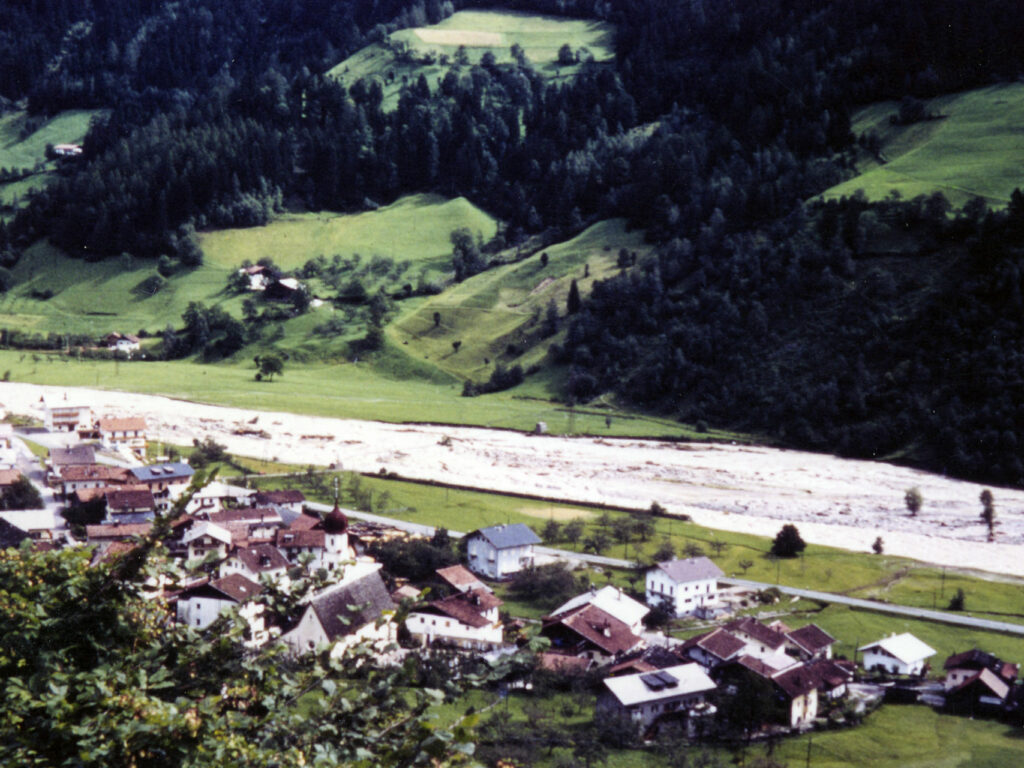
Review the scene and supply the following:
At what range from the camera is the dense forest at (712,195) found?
279ft

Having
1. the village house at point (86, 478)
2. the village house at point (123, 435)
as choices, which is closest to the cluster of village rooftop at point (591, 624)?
the village house at point (86, 478)

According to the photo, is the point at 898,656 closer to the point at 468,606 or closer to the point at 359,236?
the point at 468,606

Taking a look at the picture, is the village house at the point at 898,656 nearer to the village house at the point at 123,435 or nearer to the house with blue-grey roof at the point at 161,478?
the house with blue-grey roof at the point at 161,478

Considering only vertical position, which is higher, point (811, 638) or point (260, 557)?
point (260, 557)

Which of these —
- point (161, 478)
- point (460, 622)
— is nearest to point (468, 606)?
point (460, 622)

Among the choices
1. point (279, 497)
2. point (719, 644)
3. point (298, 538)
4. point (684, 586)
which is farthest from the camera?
point (279, 497)

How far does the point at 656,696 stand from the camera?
3544cm

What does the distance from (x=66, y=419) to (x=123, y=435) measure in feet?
16.9

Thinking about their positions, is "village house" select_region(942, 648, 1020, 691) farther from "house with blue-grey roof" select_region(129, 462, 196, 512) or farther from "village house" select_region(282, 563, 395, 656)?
"house with blue-grey roof" select_region(129, 462, 196, 512)

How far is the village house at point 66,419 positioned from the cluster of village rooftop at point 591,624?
874 inches

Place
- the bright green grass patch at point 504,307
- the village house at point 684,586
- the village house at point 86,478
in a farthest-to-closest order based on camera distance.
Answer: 1. the bright green grass patch at point 504,307
2. the village house at point 86,478
3. the village house at point 684,586

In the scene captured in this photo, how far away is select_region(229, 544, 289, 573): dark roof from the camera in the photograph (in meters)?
44.8

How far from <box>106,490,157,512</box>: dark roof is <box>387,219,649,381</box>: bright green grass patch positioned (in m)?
55.7

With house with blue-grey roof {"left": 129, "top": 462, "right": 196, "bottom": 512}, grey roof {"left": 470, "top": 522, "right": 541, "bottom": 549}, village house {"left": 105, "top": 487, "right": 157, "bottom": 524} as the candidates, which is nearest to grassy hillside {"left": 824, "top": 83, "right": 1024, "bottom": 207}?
grey roof {"left": 470, "top": 522, "right": 541, "bottom": 549}
